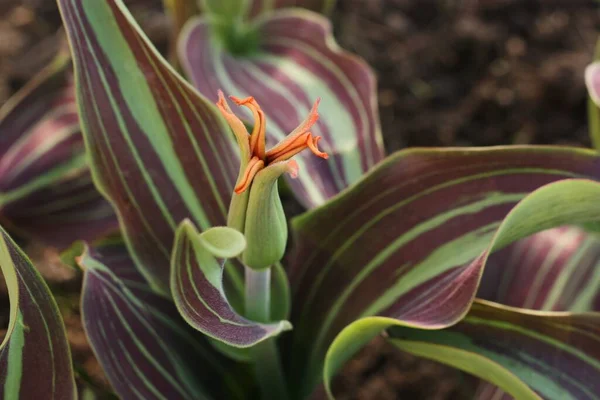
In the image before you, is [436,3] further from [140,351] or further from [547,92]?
[140,351]

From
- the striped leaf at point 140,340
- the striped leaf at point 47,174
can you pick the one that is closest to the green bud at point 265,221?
the striped leaf at point 140,340

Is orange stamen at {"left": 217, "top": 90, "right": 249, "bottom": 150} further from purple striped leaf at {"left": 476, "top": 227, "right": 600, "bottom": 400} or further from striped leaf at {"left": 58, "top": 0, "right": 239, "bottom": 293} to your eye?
purple striped leaf at {"left": 476, "top": 227, "right": 600, "bottom": 400}

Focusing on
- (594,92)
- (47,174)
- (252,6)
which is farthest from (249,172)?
(252,6)

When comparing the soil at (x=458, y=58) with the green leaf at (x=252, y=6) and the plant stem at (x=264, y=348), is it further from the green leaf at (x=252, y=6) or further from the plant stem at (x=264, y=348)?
the plant stem at (x=264, y=348)

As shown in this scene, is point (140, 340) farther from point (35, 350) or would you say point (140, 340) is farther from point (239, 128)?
point (239, 128)

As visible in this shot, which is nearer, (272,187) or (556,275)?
(272,187)

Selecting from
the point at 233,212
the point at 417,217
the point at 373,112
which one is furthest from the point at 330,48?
the point at 233,212
